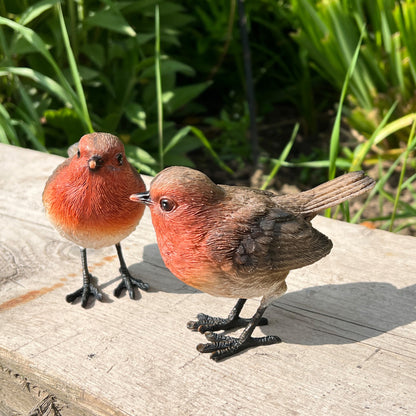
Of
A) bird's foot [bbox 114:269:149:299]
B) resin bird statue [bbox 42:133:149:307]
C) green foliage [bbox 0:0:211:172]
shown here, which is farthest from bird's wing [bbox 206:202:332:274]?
green foliage [bbox 0:0:211:172]

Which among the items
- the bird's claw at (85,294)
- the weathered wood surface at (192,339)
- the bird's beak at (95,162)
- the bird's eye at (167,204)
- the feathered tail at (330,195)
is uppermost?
the bird's beak at (95,162)

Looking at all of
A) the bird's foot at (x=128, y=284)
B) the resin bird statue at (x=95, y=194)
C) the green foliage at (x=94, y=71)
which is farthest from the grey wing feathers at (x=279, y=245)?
the green foliage at (x=94, y=71)

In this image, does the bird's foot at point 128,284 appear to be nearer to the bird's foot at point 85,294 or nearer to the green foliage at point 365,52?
the bird's foot at point 85,294

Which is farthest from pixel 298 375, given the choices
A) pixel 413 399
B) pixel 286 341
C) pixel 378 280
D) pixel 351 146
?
pixel 351 146

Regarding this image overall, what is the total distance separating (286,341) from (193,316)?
1.14 ft

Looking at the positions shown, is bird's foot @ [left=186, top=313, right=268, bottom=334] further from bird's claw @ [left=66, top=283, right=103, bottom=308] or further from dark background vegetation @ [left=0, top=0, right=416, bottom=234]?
dark background vegetation @ [left=0, top=0, right=416, bottom=234]

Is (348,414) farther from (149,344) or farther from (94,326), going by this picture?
(94,326)

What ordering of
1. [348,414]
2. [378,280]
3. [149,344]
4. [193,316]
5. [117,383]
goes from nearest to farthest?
[348,414] → [117,383] → [149,344] → [193,316] → [378,280]

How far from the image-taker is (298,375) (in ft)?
6.19

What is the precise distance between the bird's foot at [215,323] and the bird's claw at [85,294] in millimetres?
394

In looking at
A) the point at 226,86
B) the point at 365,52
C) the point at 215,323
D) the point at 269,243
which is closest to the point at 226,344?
the point at 215,323

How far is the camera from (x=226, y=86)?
207 inches

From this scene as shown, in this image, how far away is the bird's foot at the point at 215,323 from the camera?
2107 mm

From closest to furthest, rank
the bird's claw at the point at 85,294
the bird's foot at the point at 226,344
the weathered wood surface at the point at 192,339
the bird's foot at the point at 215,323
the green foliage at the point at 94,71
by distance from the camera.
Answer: the weathered wood surface at the point at 192,339, the bird's foot at the point at 226,344, the bird's foot at the point at 215,323, the bird's claw at the point at 85,294, the green foliage at the point at 94,71
